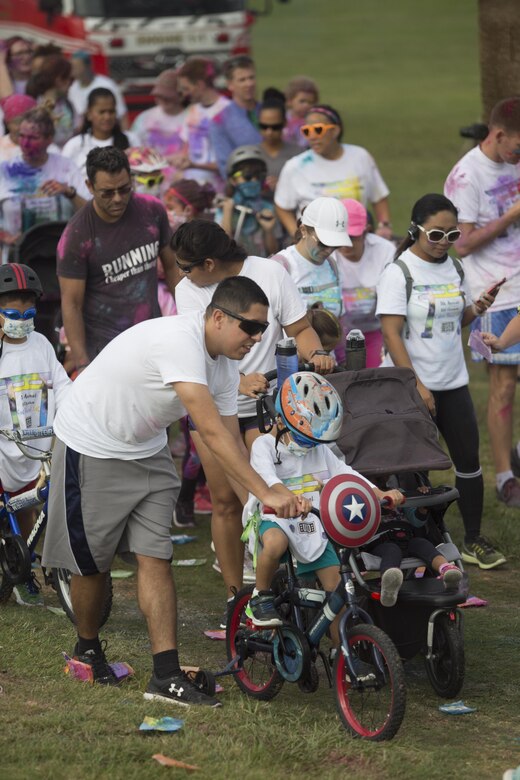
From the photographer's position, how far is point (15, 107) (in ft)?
34.8

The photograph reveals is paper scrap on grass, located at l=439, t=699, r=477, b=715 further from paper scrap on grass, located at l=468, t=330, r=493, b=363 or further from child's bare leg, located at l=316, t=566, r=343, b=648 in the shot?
paper scrap on grass, located at l=468, t=330, r=493, b=363

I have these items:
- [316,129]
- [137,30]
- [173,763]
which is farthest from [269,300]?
[137,30]

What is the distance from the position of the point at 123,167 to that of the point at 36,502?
1797mm

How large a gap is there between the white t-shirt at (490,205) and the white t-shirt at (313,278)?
145 cm

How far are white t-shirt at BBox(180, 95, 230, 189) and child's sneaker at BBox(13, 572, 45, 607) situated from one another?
6213 mm

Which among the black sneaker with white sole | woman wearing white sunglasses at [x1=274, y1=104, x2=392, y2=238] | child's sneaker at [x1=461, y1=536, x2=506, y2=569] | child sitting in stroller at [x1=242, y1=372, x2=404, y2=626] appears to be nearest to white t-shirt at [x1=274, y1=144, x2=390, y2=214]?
woman wearing white sunglasses at [x1=274, y1=104, x2=392, y2=238]

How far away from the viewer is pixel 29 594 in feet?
24.0

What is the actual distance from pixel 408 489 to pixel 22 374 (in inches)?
83.6

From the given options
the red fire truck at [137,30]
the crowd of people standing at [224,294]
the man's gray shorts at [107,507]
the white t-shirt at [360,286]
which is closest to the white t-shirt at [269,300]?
the crowd of people standing at [224,294]

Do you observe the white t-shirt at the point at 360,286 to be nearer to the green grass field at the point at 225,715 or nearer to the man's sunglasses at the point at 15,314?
the green grass field at the point at 225,715

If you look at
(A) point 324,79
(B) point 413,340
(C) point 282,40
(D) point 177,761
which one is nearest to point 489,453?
(B) point 413,340

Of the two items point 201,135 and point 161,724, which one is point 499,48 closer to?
point 201,135

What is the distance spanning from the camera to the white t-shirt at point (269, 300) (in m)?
6.57

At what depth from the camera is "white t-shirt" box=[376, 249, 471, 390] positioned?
7410 mm
